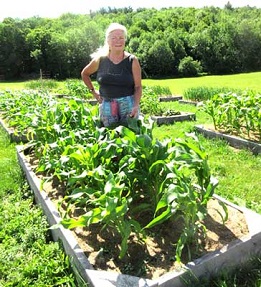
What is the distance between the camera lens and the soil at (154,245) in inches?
115

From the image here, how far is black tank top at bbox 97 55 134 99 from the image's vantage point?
454cm

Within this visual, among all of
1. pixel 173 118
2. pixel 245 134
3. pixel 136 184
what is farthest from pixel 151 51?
pixel 136 184

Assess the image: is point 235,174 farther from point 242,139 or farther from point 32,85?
point 32,85

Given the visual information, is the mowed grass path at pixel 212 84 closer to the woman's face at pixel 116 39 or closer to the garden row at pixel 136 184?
the woman's face at pixel 116 39

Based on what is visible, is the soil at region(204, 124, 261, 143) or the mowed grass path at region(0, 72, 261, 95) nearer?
the soil at region(204, 124, 261, 143)

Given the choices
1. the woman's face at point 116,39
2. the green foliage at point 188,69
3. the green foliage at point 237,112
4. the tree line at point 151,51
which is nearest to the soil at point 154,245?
the woman's face at point 116,39

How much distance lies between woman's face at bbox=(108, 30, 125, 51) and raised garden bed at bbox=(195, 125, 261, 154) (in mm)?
3227

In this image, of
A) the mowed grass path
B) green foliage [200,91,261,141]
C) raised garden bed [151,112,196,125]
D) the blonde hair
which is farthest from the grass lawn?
the blonde hair

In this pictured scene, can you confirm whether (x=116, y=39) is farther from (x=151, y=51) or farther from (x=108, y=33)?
(x=151, y=51)

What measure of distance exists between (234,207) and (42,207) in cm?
214

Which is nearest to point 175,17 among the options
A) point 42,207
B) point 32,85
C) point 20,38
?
point 20,38

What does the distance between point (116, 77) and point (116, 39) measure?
460 millimetres

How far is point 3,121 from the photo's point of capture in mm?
9703

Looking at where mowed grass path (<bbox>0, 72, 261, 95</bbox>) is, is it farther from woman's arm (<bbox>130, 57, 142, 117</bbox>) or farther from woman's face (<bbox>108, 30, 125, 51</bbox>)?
woman's face (<bbox>108, 30, 125, 51</bbox>)
